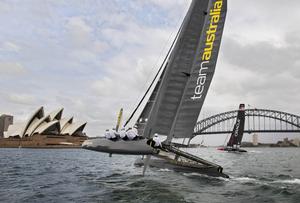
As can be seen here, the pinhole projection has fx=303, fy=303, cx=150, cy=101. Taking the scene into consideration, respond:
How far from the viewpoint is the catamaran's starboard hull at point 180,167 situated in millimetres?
14594

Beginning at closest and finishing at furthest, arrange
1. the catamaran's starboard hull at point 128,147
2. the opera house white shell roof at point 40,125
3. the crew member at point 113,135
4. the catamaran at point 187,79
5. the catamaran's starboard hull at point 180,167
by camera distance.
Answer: the catamaran's starboard hull at point 128,147 → the crew member at point 113,135 → the catamaran at point 187,79 → the catamaran's starboard hull at point 180,167 → the opera house white shell roof at point 40,125

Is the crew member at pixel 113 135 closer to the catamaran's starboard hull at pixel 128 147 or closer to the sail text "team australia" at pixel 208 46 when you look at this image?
the catamaran's starboard hull at pixel 128 147

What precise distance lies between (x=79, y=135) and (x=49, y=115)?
14.6 metres

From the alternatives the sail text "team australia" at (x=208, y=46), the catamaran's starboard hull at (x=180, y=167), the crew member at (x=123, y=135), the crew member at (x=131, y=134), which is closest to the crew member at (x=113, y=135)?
the crew member at (x=123, y=135)

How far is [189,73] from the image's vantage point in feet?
44.1

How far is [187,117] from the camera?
1402cm

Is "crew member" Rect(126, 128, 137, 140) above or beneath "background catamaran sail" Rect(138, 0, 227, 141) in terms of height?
beneath

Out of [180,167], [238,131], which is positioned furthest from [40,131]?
[180,167]

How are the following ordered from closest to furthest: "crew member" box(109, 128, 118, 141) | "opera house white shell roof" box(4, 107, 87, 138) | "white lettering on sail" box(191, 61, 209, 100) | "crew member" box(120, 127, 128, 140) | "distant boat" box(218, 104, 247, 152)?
"crew member" box(120, 127, 128, 140) → "crew member" box(109, 128, 118, 141) → "white lettering on sail" box(191, 61, 209, 100) → "distant boat" box(218, 104, 247, 152) → "opera house white shell roof" box(4, 107, 87, 138)

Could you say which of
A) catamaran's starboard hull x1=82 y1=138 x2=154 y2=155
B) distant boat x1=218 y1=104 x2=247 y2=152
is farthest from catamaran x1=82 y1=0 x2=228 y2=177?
distant boat x1=218 y1=104 x2=247 y2=152

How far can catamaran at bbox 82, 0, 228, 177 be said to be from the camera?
43.1 ft

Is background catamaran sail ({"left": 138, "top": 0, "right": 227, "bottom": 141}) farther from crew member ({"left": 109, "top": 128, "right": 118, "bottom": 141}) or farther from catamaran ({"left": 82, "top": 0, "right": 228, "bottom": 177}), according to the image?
crew member ({"left": 109, "top": 128, "right": 118, "bottom": 141})

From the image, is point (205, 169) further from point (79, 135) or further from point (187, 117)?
point (79, 135)

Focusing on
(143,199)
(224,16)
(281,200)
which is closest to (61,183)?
(143,199)
